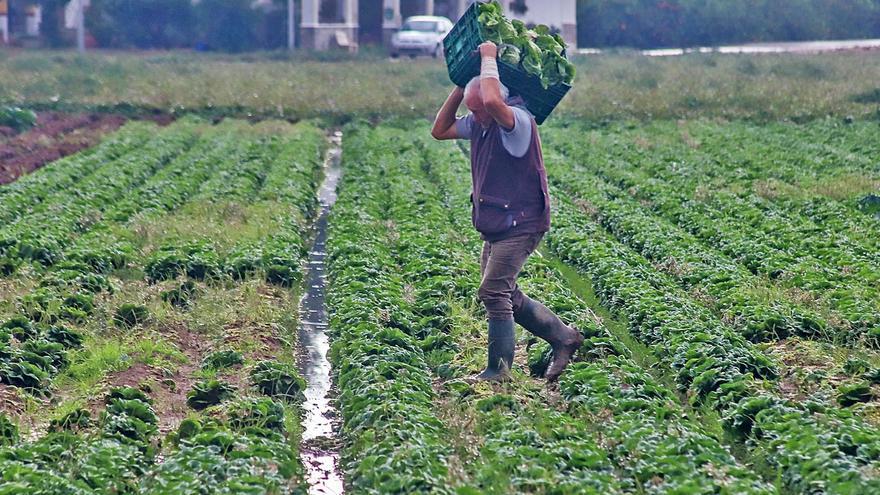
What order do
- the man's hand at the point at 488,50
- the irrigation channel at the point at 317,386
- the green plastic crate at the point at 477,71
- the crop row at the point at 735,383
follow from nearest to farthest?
the crop row at the point at 735,383, the irrigation channel at the point at 317,386, the man's hand at the point at 488,50, the green plastic crate at the point at 477,71

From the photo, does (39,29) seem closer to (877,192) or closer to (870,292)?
(877,192)

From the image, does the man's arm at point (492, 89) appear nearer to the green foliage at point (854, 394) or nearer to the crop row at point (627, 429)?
the crop row at point (627, 429)

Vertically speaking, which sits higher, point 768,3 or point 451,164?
point 768,3

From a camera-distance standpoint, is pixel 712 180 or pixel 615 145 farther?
pixel 615 145

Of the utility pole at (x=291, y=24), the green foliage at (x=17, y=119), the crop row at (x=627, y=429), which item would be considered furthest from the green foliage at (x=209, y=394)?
the utility pole at (x=291, y=24)

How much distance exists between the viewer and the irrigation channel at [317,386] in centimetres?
665

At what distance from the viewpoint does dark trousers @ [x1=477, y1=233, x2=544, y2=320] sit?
7.32 metres

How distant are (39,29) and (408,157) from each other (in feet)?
136

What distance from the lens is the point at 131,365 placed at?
809cm

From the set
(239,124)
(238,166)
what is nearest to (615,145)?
(238,166)

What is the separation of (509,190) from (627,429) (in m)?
1.66

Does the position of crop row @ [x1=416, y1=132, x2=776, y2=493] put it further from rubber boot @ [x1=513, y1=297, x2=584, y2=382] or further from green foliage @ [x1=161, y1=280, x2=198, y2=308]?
green foliage @ [x1=161, y1=280, x2=198, y2=308]

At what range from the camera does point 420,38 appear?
1759 inches

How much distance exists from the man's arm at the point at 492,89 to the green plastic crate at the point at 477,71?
0.15 meters
